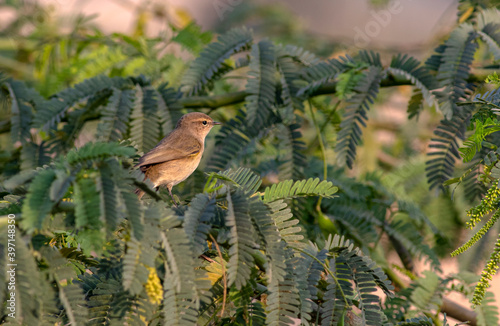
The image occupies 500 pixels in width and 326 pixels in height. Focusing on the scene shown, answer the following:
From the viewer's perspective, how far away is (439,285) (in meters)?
2.40

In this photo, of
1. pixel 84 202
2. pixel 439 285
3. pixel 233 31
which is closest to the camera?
pixel 84 202

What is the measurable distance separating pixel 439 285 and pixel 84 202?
5.90 feet

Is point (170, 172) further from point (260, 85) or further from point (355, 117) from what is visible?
point (355, 117)

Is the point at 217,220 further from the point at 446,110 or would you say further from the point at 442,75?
the point at 442,75

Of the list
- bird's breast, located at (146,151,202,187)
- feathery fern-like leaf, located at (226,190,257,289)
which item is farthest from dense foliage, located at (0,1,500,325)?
bird's breast, located at (146,151,202,187)

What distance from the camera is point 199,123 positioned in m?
3.53

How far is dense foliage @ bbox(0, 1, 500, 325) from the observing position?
1422mm

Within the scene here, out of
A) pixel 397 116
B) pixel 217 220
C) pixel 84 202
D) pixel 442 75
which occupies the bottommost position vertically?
pixel 397 116

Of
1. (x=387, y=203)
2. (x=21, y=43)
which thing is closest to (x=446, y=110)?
(x=387, y=203)

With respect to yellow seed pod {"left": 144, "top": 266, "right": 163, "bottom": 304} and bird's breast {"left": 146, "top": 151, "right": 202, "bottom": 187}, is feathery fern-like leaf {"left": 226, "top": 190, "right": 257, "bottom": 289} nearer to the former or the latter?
yellow seed pod {"left": 144, "top": 266, "right": 163, "bottom": 304}

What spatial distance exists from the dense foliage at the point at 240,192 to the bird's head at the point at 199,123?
0.15 meters

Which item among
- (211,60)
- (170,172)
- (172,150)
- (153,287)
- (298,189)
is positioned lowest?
(170,172)

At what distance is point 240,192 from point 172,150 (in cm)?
132

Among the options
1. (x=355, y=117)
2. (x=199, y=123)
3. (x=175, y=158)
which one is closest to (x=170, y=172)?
(x=175, y=158)
